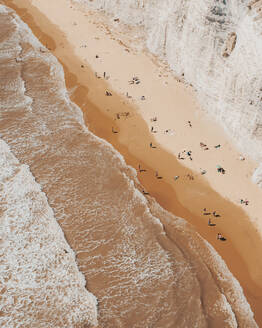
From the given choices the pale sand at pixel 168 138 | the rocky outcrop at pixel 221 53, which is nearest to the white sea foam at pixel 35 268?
the pale sand at pixel 168 138

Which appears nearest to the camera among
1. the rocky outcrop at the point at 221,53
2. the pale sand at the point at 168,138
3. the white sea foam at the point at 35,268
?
the white sea foam at the point at 35,268

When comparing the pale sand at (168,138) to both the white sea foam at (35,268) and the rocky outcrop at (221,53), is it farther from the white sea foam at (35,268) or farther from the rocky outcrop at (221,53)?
the white sea foam at (35,268)

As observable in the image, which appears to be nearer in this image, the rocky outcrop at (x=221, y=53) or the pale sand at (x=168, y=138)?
the pale sand at (x=168, y=138)

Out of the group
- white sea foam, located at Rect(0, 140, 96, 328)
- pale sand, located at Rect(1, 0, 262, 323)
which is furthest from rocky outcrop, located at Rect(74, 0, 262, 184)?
white sea foam, located at Rect(0, 140, 96, 328)

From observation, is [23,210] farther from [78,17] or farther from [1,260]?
[78,17]

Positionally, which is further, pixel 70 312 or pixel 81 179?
pixel 81 179

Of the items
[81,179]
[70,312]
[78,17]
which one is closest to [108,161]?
[81,179]

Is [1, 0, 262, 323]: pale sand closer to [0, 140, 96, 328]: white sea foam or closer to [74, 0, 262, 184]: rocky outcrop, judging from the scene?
[74, 0, 262, 184]: rocky outcrop

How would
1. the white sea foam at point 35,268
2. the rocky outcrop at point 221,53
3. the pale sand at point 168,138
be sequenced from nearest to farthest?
the white sea foam at point 35,268
the pale sand at point 168,138
the rocky outcrop at point 221,53
